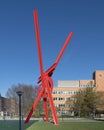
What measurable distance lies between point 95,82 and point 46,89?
310 ft

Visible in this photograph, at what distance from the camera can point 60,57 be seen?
54781 mm

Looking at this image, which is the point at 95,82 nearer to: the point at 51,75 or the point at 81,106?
the point at 81,106

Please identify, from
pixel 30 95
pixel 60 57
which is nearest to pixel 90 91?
pixel 30 95

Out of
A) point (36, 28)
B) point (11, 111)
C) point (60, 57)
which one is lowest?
point (11, 111)

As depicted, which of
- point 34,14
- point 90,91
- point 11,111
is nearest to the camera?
point 34,14

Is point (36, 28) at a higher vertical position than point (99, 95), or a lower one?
higher

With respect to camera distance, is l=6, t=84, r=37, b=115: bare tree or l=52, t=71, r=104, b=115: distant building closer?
l=6, t=84, r=37, b=115: bare tree

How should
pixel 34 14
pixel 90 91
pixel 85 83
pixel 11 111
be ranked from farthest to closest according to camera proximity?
pixel 85 83 < pixel 11 111 < pixel 90 91 < pixel 34 14

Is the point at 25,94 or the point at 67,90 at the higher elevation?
the point at 67,90

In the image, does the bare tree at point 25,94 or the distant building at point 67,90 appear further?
the distant building at point 67,90

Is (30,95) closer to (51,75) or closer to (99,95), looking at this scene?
(99,95)

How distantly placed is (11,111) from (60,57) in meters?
91.4

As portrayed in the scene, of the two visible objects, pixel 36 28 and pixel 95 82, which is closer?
pixel 36 28

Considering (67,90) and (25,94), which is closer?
(25,94)
